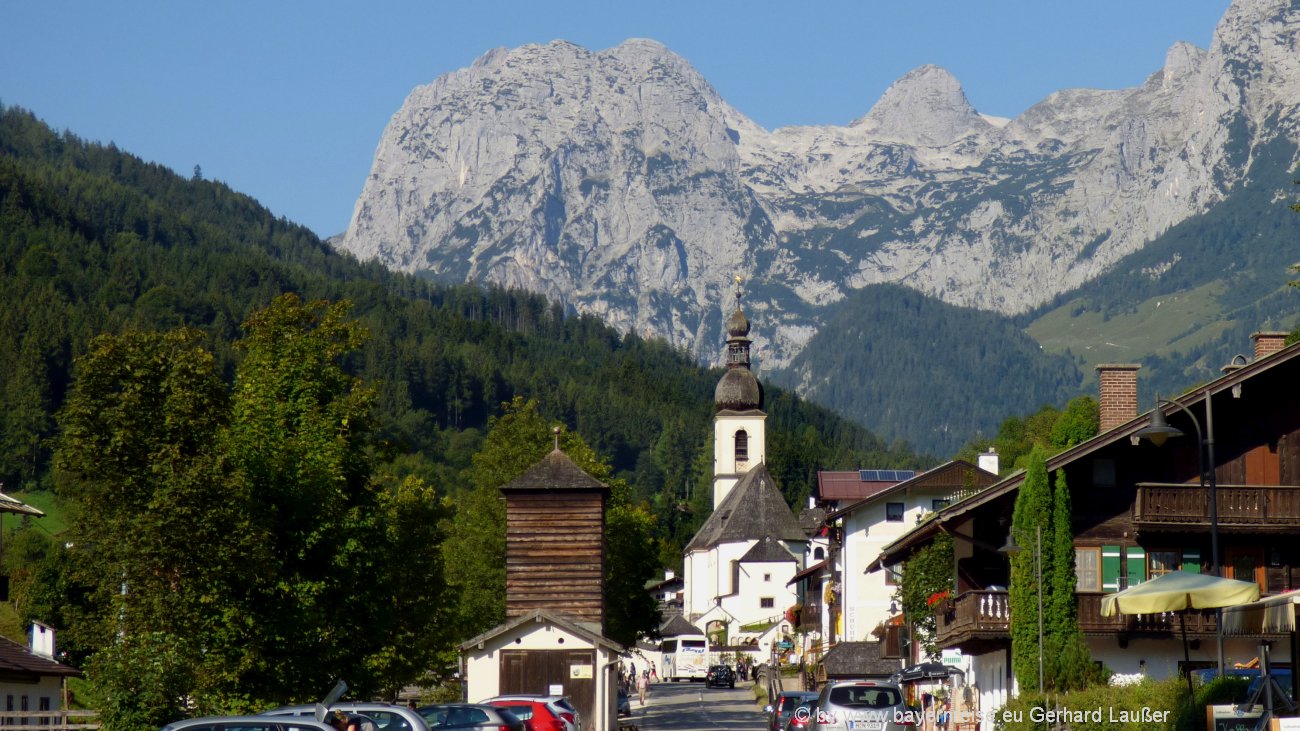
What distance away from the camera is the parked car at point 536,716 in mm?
36062

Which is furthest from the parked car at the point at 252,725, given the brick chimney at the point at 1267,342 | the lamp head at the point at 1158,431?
the brick chimney at the point at 1267,342

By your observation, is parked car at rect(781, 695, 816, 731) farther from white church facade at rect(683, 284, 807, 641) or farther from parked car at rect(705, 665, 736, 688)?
white church facade at rect(683, 284, 807, 641)

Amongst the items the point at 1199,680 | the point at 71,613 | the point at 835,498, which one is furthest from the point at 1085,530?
the point at 835,498

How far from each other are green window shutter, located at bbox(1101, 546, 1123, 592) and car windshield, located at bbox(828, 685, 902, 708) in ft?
32.7

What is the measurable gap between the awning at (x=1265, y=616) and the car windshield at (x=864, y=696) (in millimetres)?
8425

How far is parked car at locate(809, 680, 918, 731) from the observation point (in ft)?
115

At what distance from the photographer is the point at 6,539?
430ft

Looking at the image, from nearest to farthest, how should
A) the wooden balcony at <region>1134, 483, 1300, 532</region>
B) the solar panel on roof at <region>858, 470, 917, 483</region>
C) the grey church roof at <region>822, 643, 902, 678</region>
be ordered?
1. the wooden balcony at <region>1134, 483, 1300, 532</region>
2. the grey church roof at <region>822, 643, 902, 678</region>
3. the solar panel on roof at <region>858, 470, 917, 483</region>

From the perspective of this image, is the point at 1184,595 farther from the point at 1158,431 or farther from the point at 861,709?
the point at 861,709

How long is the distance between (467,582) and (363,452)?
2514 centimetres

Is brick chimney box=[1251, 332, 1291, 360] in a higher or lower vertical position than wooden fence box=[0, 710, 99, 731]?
higher

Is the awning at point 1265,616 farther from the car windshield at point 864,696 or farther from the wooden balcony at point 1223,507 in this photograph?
the wooden balcony at point 1223,507

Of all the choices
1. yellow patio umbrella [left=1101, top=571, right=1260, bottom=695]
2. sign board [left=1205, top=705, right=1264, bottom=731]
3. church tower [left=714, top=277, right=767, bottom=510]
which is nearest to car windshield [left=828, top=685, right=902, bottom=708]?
yellow patio umbrella [left=1101, top=571, right=1260, bottom=695]

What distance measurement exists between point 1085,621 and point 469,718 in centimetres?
1661
